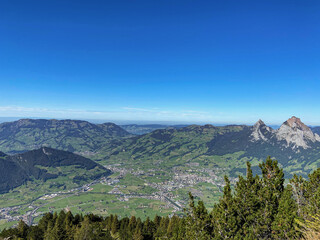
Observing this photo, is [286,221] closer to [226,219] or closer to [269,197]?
[269,197]

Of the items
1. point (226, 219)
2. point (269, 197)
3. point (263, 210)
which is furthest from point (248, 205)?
point (226, 219)

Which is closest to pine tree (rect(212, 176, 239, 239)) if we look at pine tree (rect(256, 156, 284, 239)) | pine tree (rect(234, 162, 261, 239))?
pine tree (rect(234, 162, 261, 239))

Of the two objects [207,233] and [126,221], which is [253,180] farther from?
[126,221]

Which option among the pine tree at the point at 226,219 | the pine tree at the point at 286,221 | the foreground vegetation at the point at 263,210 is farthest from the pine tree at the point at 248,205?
the pine tree at the point at 286,221

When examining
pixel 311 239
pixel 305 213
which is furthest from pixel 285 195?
pixel 311 239

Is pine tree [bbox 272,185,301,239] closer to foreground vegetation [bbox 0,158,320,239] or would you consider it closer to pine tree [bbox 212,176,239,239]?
foreground vegetation [bbox 0,158,320,239]

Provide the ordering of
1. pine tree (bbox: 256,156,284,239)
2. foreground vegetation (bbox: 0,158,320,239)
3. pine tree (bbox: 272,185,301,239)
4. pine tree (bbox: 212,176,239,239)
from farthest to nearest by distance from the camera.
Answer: pine tree (bbox: 212,176,239,239) → pine tree (bbox: 256,156,284,239) → foreground vegetation (bbox: 0,158,320,239) → pine tree (bbox: 272,185,301,239)

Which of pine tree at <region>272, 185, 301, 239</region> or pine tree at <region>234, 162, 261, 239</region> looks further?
pine tree at <region>234, 162, 261, 239</region>

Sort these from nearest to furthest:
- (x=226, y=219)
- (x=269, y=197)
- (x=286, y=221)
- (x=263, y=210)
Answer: (x=286, y=221) < (x=263, y=210) < (x=269, y=197) < (x=226, y=219)

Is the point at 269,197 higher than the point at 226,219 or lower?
higher

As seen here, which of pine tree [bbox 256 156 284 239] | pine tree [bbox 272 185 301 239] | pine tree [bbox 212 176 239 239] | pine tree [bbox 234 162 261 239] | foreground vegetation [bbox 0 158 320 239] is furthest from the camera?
pine tree [bbox 212 176 239 239]

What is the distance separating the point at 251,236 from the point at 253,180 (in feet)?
23.7

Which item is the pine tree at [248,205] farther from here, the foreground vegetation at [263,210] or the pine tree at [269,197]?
the pine tree at [269,197]

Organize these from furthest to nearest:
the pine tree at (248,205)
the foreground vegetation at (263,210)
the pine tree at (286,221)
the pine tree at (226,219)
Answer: the pine tree at (226,219), the pine tree at (248,205), the foreground vegetation at (263,210), the pine tree at (286,221)
